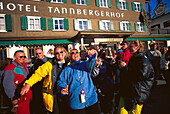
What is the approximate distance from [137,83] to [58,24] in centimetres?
1366

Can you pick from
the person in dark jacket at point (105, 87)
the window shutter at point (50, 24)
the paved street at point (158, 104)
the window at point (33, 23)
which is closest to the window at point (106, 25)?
the window shutter at point (50, 24)

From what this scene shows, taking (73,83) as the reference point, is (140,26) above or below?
above

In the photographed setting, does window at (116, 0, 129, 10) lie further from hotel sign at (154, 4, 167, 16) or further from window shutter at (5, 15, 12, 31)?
window shutter at (5, 15, 12, 31)

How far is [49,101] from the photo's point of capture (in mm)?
2295

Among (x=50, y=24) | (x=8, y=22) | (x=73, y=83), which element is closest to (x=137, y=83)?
(x=73, y=83)

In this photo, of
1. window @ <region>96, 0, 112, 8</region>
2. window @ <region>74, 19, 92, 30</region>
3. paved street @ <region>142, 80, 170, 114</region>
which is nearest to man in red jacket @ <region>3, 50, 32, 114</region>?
paved street @ <region>142, 80, 170, 114</region>

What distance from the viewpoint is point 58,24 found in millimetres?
14156

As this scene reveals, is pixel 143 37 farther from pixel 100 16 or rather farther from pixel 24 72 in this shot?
pixel 24 72

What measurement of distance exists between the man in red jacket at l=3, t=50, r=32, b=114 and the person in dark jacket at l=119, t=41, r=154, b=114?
7.62 feet

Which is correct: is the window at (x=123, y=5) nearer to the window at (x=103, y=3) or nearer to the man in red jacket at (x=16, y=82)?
the window at (x=103, y=3)

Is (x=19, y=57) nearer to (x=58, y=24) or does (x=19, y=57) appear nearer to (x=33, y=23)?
(x=33, y=23)

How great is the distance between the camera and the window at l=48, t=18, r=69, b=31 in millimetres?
13704

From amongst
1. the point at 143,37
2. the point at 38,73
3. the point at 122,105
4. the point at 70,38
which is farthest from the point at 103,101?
the point at 143,37

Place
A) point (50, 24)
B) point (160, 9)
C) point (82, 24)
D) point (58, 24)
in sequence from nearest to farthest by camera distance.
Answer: point (50, 24) → point (58, 24) → point (82, 24) → point (160, 9)
